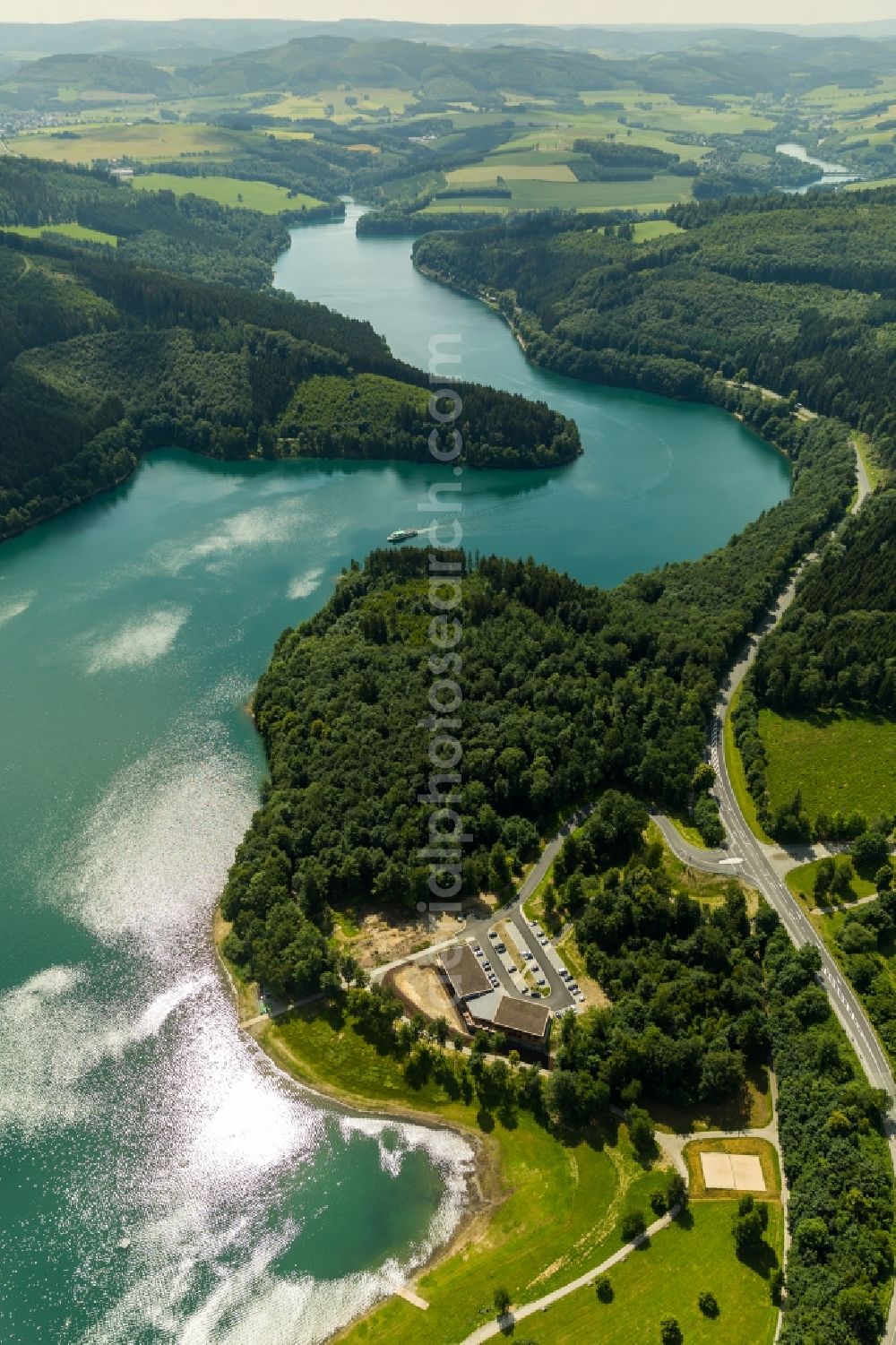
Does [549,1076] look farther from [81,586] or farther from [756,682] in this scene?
[81,586]

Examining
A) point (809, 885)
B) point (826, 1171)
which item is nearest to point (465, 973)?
point (826, 1171)

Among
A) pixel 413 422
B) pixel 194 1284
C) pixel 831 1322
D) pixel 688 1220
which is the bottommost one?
pixel 194 1284

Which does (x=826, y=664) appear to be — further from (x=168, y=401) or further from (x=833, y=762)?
(x=168, y=401)

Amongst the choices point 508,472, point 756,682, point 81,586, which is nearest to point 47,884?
point 81,586

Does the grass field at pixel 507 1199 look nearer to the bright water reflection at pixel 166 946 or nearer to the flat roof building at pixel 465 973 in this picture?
the bright water reflection at pixel 166 946

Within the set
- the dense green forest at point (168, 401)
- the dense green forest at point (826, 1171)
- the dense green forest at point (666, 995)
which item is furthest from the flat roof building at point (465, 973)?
the dense green forest at point (168, 401)

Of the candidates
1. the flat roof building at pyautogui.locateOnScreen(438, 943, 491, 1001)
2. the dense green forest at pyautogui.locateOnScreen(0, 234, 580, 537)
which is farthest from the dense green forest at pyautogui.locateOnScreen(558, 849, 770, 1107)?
the dense green forest at pyautogui.locateOnScreen(0, 234, 580, 537)
